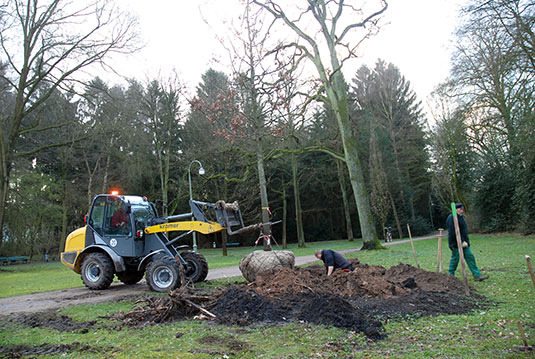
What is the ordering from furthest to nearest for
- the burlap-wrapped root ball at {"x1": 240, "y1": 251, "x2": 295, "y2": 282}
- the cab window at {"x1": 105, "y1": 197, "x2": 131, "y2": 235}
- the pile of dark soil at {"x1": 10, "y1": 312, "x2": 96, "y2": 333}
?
the cab window at {"x1": 105, "y1": 197, "x2": 131, "y2": 235}, the burlap-wrapped root ball at {"x1": 240, "y1": 251, "x2": 295, "y2": 282}, the pile of dark soil at {"x1": 10, "y1": 312, "x2": 96, "y2": 333}

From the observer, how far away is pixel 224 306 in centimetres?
732

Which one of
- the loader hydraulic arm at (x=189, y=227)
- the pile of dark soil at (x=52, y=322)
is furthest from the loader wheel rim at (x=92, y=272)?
the pile of dark soil at (x=52, y=322)

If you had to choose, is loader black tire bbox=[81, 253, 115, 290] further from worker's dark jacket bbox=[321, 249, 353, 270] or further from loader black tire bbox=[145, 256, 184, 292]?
worker's dark jacket bbox=[321, 249, 353, 270]

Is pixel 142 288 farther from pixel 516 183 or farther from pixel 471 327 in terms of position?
pixel 516 183

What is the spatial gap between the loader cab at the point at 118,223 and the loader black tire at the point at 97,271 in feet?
1.28

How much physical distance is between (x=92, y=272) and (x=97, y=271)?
212mm

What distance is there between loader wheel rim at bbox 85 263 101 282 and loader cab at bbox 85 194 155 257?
2.13 feet

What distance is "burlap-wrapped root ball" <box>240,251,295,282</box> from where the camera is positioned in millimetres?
10242

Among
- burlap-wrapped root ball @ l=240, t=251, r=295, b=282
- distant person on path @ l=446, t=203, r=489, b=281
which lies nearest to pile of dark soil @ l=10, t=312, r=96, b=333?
burlap-wrapped root ball @ l=240, t=251, r=295, b=282

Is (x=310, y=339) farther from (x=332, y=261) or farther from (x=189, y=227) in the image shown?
(x=189, y=227)

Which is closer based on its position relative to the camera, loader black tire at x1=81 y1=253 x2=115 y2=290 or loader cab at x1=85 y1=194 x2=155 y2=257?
loader black tire at x1=81 y1=253 x2=115 y2=290

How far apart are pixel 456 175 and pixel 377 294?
29015mm

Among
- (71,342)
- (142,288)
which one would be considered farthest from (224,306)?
(142,288)

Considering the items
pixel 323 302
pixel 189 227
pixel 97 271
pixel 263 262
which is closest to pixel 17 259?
pixel 97 271
